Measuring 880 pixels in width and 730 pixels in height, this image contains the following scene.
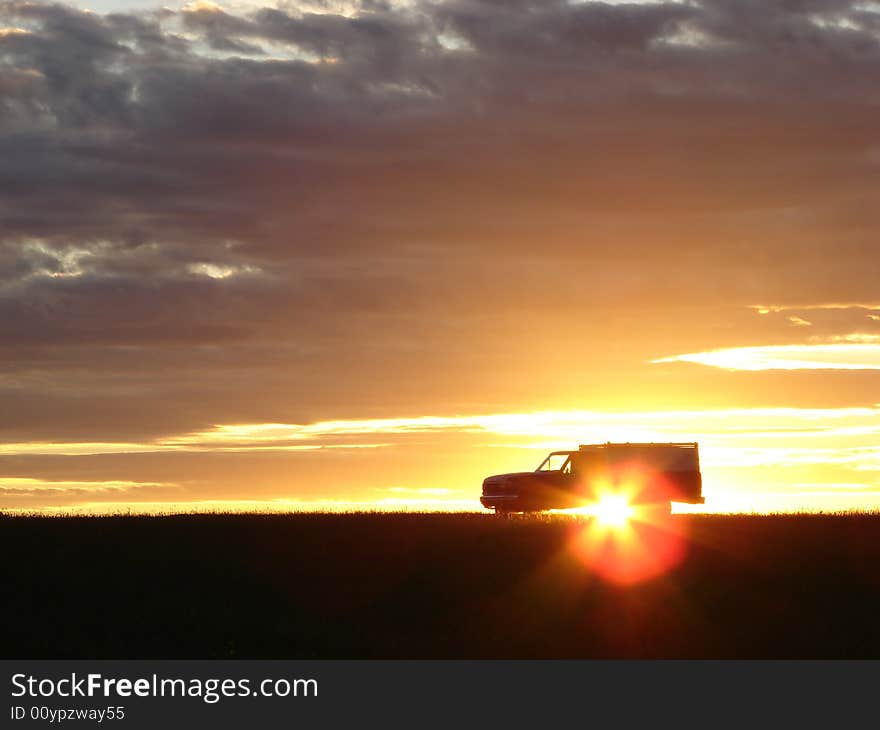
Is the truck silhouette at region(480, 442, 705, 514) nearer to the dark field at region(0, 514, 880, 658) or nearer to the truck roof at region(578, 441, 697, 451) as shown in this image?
the truck roof at region(578, 441, 697, 451)

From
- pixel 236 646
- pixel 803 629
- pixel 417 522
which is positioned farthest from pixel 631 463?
pixel 236 646

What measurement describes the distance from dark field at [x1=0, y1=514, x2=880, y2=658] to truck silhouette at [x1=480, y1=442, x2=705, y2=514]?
30.6 ft

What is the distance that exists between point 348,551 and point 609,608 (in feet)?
26.9

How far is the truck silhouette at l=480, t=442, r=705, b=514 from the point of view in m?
53.0

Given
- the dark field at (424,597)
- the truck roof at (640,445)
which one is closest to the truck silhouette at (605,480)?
the truck roof at (640,445)

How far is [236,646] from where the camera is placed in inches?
1302

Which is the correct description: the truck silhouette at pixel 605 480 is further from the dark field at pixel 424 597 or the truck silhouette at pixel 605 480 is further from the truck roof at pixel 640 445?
the dark field at pixel 424 597

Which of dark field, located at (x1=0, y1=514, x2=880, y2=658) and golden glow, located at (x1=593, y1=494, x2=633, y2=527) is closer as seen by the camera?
dark field, located at (x1=0, y1=514, x2=880, y2=658)

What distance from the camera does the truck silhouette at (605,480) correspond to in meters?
53.0

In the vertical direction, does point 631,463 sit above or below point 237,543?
above

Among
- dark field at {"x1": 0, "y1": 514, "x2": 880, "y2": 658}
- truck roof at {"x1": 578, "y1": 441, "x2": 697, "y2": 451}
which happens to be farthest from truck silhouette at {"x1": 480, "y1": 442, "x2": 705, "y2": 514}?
dark field at {"x1": 0, "y1": 514, "x2": 880, "y2": 658}

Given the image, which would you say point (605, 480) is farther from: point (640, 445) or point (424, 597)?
point (424, 597)

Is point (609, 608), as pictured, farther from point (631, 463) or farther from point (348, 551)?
point (631, 463)

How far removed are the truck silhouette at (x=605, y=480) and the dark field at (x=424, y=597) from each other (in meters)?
9.31
